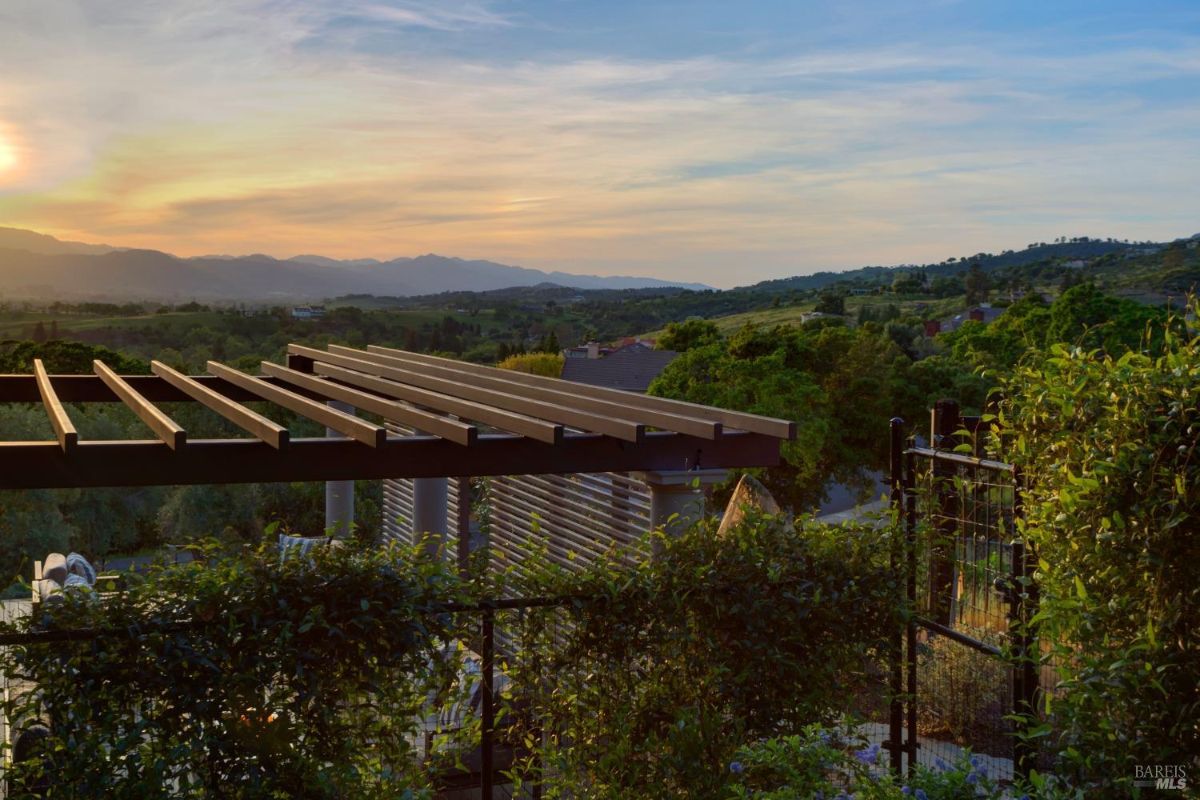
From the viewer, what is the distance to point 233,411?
547 cm

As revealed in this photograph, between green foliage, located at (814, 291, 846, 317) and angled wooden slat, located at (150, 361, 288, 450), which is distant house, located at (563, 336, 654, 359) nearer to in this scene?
green foliage, located at (814, 291, 846, 317)

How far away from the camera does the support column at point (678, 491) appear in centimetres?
534

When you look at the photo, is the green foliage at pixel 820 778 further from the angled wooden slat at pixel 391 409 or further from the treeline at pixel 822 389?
the treeline at pixel 822 389

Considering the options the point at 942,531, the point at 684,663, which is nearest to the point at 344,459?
the point at 684,663

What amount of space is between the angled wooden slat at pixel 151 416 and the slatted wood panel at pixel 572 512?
2.18 metres

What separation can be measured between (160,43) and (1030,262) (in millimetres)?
79731

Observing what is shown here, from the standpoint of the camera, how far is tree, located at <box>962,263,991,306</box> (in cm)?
7719

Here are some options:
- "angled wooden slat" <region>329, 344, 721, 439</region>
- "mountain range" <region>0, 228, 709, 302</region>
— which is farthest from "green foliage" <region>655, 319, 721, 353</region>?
"angled wooden slat" <region>329, 344, 721, 439</region>

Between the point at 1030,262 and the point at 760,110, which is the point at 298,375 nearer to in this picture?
the point at 760,110

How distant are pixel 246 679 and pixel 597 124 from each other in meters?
18.3

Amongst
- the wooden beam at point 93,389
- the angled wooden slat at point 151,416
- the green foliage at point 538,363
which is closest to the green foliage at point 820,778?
the angled wooden slat at point 151,416

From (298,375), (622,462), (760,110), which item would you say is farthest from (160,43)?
(622,462)

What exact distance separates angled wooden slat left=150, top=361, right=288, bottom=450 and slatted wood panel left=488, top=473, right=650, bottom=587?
1.85 metres

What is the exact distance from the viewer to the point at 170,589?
3832mm
